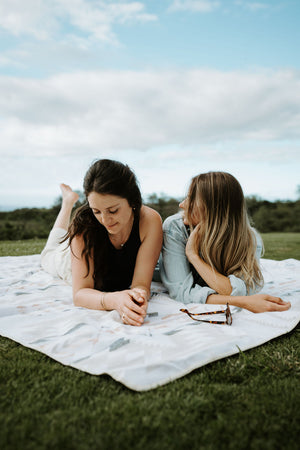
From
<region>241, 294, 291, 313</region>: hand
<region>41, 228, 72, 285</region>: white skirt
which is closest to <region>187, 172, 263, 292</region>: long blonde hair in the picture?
<region>241, 294, 291, 313</region>: hand

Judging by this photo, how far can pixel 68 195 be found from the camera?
5.03m

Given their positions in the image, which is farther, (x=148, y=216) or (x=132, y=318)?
(x=148, y=216)

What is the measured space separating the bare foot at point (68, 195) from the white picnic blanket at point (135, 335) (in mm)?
2141

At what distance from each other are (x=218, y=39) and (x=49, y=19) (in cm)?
474

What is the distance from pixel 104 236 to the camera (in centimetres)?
279

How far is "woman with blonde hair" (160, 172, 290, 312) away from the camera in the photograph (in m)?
2.72

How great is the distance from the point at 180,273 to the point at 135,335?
954 millimetres

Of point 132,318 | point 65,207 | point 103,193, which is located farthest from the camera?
point 65,207

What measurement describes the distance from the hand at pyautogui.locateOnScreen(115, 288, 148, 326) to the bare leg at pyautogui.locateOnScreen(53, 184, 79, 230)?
2.75 meters

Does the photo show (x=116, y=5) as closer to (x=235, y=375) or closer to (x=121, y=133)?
(x=121, y=133)

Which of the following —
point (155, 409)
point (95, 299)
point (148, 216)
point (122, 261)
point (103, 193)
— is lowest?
point (155, 409)

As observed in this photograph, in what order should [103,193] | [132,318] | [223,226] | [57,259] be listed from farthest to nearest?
[57,259] → [223,226] → [103,193] → [132,318]

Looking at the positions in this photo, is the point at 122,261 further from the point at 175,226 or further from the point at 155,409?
the point at 155,409

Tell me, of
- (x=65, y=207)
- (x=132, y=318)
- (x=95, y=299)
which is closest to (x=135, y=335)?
(x=132, y=318)
